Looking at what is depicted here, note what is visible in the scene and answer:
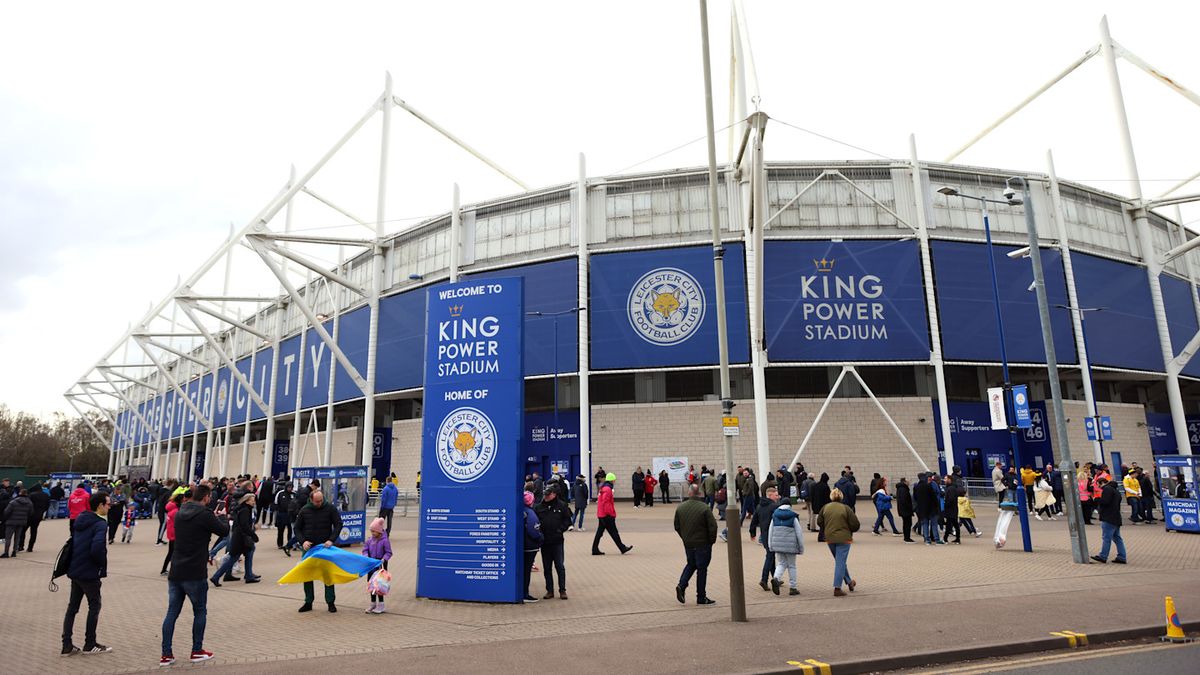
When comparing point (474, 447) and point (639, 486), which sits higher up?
point (474, 447)

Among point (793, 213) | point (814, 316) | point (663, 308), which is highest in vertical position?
point (793, 213)

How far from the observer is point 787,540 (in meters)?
10.6

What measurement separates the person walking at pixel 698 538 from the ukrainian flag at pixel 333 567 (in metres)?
4.31

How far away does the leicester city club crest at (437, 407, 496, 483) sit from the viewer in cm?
1104

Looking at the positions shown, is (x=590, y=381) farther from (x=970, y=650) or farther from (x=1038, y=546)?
(x=970, y=650)

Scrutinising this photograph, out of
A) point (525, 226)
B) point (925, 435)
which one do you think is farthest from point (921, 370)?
point (525, 226)

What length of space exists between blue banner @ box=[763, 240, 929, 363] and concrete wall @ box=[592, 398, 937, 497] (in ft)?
8.35

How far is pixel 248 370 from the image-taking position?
184 ft

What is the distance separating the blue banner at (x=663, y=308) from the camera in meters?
31.0

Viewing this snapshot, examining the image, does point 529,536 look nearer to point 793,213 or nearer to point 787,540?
point 787,540

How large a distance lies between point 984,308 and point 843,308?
6.58 meters

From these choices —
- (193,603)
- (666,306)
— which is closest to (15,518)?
(193,603)

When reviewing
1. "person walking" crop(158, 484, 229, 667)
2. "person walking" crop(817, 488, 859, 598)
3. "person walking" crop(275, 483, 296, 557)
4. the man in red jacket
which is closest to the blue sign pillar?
"person walking" crop(158, 484, 229, 667)

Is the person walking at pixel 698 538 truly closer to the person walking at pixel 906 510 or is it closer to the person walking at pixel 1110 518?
the person walking at pixel 1110 518
